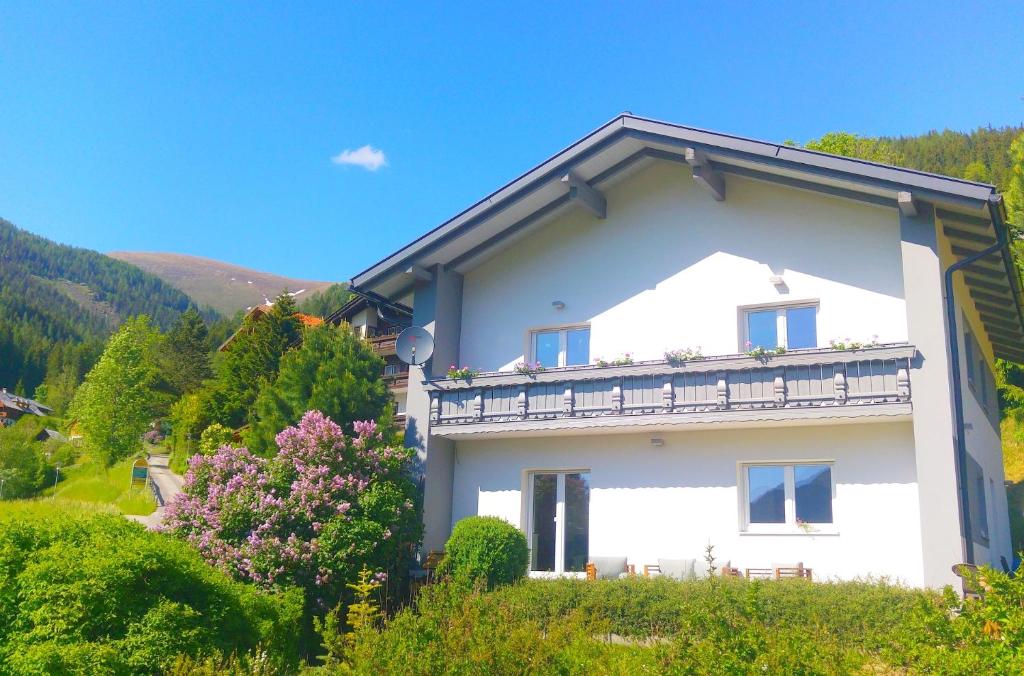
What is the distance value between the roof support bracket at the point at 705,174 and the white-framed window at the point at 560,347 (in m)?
3.47

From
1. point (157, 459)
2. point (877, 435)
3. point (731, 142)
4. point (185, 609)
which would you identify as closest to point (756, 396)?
point (877, 435)

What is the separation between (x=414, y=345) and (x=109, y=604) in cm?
921

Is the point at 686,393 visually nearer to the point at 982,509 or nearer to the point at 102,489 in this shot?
the point at 982,509

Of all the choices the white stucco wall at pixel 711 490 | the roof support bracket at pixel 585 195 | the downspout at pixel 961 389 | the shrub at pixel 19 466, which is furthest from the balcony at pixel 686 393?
the shrub at pixel 19 466

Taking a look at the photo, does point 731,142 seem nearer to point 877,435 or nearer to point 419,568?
point 877,435

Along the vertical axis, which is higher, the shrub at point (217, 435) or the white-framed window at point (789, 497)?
the shrub at point (217, 435)

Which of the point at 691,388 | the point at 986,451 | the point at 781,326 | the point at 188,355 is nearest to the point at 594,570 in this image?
the point at 691,388

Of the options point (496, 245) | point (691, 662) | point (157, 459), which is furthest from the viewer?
point (157, 459)

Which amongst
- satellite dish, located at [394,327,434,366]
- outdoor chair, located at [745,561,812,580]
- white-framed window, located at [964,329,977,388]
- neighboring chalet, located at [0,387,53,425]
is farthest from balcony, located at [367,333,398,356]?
neighboring chalet, located at [0,387,53,425]

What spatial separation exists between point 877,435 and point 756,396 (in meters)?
1.94

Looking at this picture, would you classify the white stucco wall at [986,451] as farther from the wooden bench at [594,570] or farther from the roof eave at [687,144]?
the wooden bench at [594,570]

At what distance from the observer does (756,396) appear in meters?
14.4

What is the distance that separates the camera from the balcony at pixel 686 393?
13.7 m

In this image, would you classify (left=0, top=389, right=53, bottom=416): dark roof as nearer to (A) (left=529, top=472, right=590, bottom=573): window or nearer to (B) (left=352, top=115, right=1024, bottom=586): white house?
(B) (left=352, top=115, right=1024, bottom=586): white house
